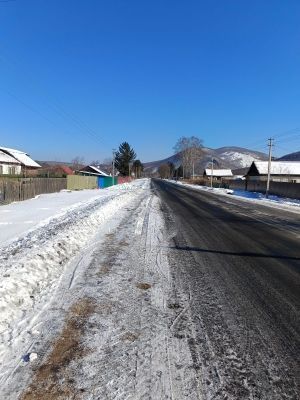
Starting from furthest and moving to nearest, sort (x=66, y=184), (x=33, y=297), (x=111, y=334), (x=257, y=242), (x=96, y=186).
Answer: (x=96, y=186) < (x=66, y=184) < (x=257, y=242) < (x=33, y=297) < (x=111, y=334)

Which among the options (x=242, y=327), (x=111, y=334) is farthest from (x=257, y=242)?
(x=111, y=334)

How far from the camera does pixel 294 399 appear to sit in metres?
2.98

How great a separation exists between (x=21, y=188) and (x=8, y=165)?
33.2m

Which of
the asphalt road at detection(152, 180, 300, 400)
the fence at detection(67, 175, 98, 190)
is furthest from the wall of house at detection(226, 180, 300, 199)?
the asphalt road at detection(152, 180, 300, 400)

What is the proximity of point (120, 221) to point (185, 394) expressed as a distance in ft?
37.4

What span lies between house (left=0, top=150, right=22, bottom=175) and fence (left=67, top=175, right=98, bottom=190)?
11364 millimetres

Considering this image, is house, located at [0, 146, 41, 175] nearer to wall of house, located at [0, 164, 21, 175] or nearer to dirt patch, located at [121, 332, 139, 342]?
wall of house, located at [0, 164, 21, 175]

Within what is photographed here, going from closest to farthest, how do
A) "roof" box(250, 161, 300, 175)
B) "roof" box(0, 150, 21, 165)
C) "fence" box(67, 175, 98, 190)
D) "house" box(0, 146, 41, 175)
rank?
"fence" box(67, 175, 98, 190), "roof" box(0, 150, 21, 165), "house" box(0, 146, 41, 175), "roof" box(250, 161, 300, 175)

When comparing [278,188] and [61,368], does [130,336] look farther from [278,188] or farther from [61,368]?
[278,188]

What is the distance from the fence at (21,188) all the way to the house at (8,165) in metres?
Answer: 20.3

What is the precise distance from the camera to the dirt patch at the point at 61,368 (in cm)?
301

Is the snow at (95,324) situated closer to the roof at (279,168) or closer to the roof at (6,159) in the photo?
the roof at (6,159)

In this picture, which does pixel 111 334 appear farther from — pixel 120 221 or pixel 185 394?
pixel 120 221

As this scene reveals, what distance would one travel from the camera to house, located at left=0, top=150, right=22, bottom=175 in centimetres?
5321
